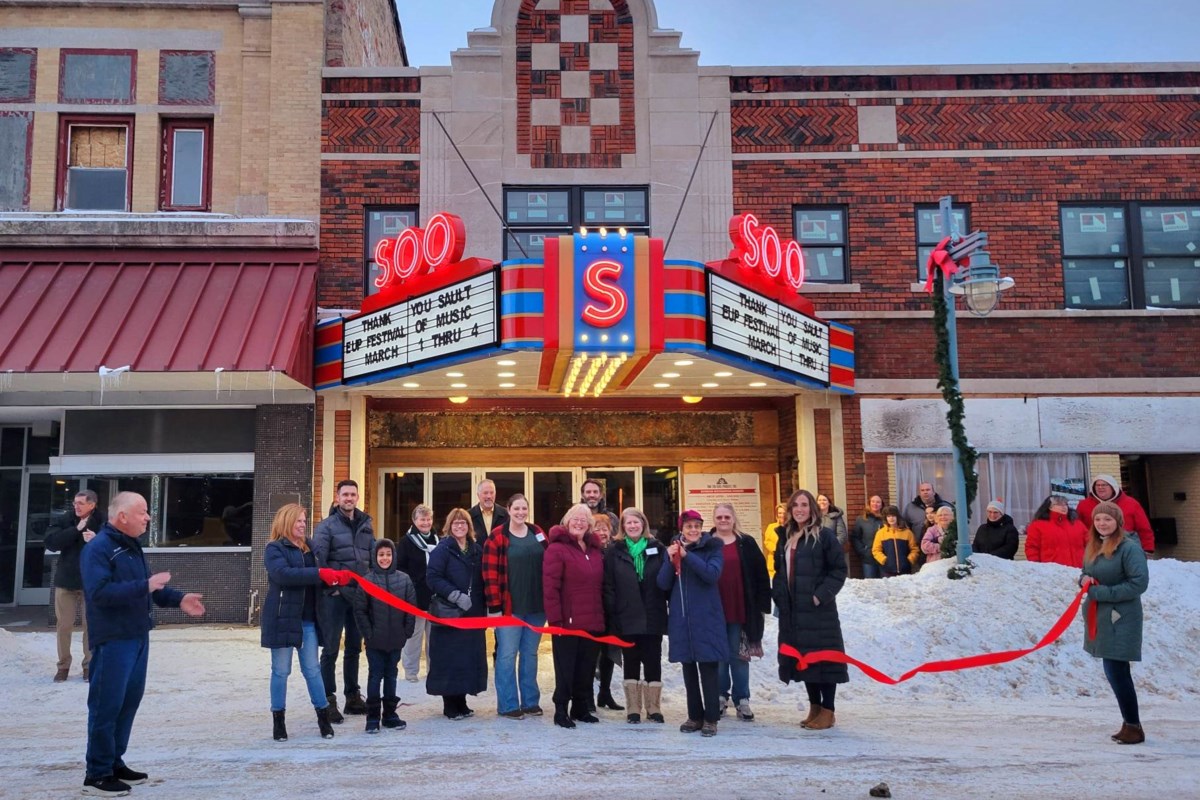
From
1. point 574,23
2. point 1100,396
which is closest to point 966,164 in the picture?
point 1100,396

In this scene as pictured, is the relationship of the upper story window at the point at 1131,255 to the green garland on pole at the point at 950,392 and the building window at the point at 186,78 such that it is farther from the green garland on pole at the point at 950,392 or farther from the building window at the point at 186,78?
the building window at the point at 186,78

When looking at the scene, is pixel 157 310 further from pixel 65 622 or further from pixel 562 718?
pixel 562 718

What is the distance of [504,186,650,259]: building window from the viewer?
15.5 meters

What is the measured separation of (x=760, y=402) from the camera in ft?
54.0

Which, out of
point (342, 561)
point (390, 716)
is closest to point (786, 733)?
point (390, 716)

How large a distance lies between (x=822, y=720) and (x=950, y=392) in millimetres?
5183

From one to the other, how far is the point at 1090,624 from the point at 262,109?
13666 mm

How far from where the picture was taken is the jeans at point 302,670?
7.31 metres

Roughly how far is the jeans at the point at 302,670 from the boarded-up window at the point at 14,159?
11.2 metres

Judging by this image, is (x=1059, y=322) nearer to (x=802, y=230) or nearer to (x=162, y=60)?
(x=802, y=230)

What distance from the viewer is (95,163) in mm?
15477

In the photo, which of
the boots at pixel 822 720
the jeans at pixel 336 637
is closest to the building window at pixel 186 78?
the jeans at pixel 336 637

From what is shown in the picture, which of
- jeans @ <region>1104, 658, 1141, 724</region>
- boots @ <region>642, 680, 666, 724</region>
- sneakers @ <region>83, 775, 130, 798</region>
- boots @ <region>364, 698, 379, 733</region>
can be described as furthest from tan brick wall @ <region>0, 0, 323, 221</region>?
jeans @ <region>1104, 658, 1141, 724</region>

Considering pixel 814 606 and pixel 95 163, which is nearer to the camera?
pixel 814 606
